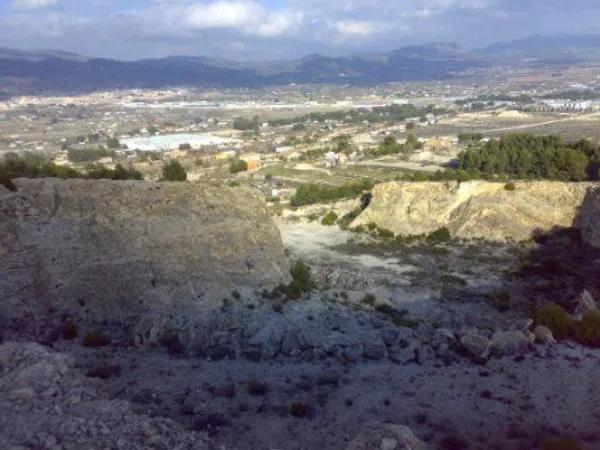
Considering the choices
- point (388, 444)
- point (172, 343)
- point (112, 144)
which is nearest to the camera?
point (388, 444)

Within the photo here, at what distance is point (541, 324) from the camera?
75.7 ft

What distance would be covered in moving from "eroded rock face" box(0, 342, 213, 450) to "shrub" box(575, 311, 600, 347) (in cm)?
1387

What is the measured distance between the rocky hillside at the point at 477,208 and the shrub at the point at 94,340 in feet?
86.2

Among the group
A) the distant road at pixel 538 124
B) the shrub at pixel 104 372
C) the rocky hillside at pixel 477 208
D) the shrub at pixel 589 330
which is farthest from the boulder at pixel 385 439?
the distant road at pixel 538 124

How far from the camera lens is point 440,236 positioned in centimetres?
4131

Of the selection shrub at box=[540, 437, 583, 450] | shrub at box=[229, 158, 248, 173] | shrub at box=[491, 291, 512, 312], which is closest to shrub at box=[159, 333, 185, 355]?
shrub at box=[540, 437, 583, 450]

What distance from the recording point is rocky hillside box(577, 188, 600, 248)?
38.3 meters

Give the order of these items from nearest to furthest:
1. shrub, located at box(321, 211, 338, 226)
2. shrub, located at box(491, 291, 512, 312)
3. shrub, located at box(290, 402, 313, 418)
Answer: shrub, located at box(290, 402, 313, 418) < shrub, located at box(491, 291, 512, 312) < shrub, located at box(321, 211, 338, 226)

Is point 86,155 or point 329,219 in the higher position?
point 86,155

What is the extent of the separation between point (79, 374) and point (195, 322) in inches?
204

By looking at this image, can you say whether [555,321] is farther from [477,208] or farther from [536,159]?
[536,159]

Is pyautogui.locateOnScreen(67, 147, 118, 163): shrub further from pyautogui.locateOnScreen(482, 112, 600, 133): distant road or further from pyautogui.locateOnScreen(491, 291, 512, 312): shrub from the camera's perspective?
pyautogui.locateOnScreen(491, 291, 512, 312): shrub

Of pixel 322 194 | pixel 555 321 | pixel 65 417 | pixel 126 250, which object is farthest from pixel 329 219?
pixel 65 417

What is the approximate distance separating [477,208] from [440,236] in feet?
10.8
